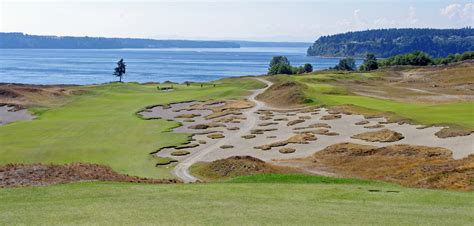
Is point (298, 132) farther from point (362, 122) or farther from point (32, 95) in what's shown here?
point (32, 95)

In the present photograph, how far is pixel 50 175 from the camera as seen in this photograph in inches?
884

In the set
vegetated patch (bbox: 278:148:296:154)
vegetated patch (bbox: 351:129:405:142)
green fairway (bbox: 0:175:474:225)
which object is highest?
green fairway (bbox: 0:175:474:225)

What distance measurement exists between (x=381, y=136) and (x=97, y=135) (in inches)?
1000

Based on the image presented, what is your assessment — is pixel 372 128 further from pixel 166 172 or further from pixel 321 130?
pixel 166 172

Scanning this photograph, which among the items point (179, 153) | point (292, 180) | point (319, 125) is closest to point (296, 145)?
point (179, 153)

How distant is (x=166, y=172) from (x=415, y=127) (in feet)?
72.9

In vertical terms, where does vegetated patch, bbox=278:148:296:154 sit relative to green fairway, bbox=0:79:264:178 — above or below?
above

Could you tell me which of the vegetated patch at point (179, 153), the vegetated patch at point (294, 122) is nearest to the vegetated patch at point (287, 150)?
the vegetated patch at point (179, 153)

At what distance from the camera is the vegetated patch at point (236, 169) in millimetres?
31922

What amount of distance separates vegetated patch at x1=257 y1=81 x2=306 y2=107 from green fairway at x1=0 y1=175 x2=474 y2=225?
53414 millimetres

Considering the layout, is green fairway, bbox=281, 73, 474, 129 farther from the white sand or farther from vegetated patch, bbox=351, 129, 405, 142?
vegetated patch, bbox=351, 129, 405, 142

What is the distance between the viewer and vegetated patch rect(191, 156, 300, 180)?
3192 centimetres

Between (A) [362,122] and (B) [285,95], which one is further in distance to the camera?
(B) [285,95]

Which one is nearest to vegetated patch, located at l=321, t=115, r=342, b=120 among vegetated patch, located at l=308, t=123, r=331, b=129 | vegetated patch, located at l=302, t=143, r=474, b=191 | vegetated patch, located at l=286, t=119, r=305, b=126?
vegetated patch, located at l=286, t=119, r=305, b=126
